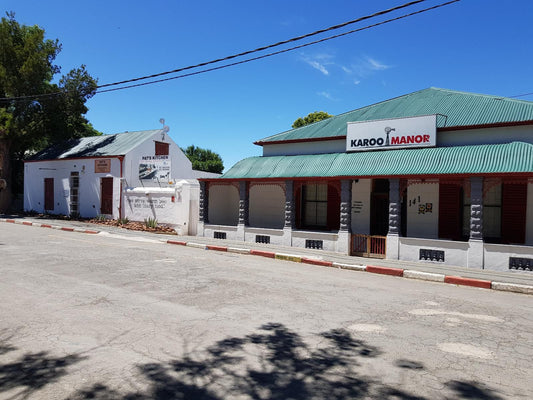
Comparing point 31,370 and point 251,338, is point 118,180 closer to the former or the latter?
point 251,338

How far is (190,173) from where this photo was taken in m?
30.7

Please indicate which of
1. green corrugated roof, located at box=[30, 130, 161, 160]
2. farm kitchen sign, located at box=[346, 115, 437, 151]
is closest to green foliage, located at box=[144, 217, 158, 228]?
green corrugated roof, located at box=[30, 130, 161, 160]

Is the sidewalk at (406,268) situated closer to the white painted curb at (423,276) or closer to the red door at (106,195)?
the white painted curb at (423,276)

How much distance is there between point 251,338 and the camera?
529cm

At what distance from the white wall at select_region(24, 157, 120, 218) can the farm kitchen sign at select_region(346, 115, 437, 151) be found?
16.3m

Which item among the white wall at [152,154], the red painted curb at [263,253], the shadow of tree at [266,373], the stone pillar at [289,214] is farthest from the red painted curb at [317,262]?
the white wall at [152,154]

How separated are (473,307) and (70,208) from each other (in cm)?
2838

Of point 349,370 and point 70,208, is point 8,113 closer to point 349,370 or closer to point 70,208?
point 70,208

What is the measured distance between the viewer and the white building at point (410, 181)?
523 inches

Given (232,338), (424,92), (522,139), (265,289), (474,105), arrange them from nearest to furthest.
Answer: (232,338) → (265,289) → (522,139) → (474,105) → (424,92)

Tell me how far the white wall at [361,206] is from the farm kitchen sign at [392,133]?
70.0 inches

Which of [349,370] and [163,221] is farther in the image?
[163,221]

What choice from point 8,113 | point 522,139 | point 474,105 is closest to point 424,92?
point 474,105

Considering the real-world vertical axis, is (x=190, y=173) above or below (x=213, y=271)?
above
